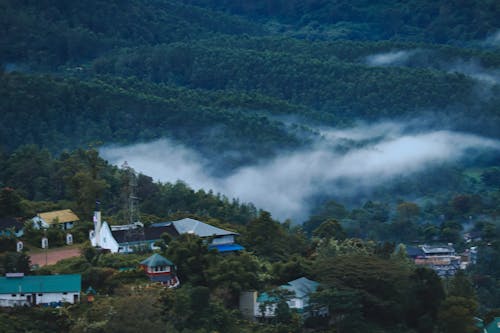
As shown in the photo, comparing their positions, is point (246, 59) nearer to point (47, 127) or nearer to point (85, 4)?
point (85, 4)

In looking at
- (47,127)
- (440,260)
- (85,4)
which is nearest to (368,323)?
(440,260)

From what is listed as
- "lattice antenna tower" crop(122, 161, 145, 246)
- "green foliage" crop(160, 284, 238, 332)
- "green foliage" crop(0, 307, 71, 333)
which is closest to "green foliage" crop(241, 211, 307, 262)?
"lattice antenna tower" crop(122, 161, 145, 246)

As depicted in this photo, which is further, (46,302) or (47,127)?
(47,127)

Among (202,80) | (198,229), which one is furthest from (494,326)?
(202,80)

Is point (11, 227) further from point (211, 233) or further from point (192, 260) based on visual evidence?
point (192, 260)

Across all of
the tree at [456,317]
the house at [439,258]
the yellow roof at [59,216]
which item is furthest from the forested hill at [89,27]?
the tree at [456,317]
